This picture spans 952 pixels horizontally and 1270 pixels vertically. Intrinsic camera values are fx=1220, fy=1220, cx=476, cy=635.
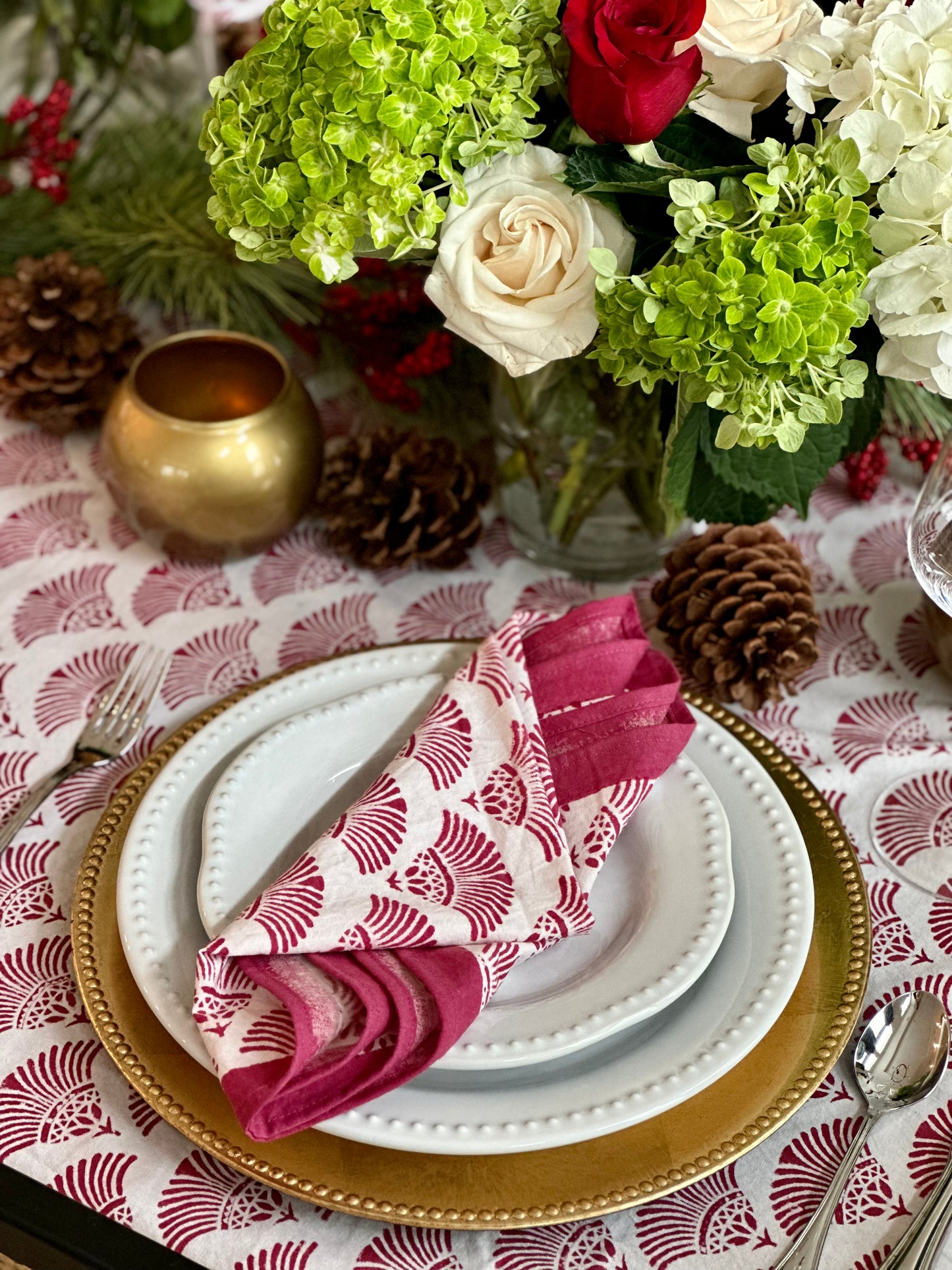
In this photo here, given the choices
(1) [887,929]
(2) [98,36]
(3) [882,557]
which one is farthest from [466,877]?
(2) [98,36]

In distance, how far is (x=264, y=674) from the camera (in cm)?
74

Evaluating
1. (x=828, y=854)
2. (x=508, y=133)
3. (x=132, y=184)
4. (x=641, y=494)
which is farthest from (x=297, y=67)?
(x=132, y=184)

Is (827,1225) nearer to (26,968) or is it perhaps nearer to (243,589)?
(26,968)

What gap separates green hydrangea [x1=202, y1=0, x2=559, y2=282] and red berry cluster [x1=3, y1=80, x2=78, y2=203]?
17.3 inches

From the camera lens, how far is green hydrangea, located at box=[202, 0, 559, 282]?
50cm

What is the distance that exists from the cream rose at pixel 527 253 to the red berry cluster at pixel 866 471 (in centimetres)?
34

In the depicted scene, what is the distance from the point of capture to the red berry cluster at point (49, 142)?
93 centimetres

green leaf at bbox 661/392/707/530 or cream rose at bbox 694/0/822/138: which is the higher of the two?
cream rose at bbox 694/0/822/138

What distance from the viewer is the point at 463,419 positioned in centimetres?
90

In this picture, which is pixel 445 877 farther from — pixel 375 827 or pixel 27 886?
pixel 27 886

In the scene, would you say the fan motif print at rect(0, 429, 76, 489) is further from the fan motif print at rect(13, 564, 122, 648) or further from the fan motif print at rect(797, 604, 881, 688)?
the fan motif print at rect(797, 604, 881, 688)

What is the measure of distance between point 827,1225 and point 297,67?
52 centimetres

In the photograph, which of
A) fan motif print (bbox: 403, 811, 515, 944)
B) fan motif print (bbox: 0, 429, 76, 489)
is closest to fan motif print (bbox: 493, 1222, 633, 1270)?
fan motif print (bbox: 403, 811, 515, 944)

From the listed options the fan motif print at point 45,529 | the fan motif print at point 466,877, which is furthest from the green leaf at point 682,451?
the fan motif print at point 45,529
